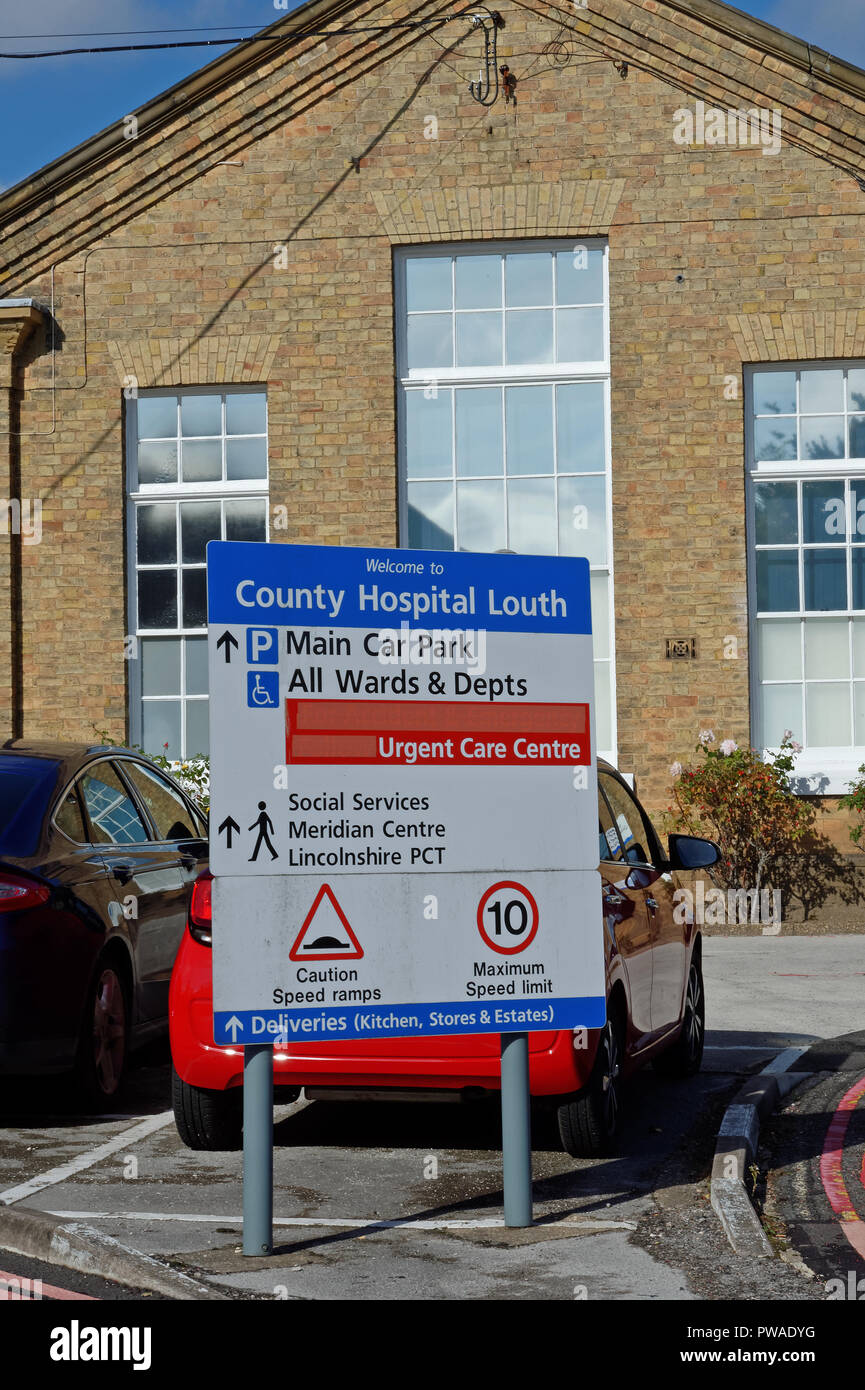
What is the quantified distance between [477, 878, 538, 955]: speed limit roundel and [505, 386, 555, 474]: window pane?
36.6 ft

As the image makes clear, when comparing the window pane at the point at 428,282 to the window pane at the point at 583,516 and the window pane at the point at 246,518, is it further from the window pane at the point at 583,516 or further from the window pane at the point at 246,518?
the window pane at the point at 246,518

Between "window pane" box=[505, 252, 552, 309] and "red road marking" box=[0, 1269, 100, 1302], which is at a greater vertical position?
"window pane" box=[505, 252, 552, 309]

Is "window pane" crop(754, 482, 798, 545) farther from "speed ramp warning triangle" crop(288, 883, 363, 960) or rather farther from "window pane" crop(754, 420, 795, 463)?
"speed ramp warning triangle" crop(288, 883, 363, 960)

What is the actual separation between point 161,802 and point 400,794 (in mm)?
3608

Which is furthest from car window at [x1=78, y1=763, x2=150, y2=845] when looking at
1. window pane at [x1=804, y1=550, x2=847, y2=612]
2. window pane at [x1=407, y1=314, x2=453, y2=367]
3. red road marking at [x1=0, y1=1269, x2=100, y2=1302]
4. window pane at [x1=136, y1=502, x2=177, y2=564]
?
window pane at [x1=804, y1=550, x2=847, y2=612]

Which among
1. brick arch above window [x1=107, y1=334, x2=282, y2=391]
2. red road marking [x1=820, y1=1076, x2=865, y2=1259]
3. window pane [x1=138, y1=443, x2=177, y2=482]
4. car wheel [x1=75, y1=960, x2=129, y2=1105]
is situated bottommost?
red road marking [x1=820, y1=1076, x2=865, y2=1259]

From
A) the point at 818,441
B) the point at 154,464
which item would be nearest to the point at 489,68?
the point at 818,441

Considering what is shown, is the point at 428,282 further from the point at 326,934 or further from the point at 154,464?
the point at 326,934

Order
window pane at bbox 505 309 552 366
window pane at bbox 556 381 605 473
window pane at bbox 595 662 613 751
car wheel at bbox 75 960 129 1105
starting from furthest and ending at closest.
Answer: window pane at bbox 505 309 552 366 < window pane at bbox 556 381 605 473 < window pane at bbox 595 662 613 751 < car wheel at bbox 75 960 129 1105

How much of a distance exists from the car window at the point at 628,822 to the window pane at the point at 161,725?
9.26 meters

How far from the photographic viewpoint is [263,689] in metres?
5.28

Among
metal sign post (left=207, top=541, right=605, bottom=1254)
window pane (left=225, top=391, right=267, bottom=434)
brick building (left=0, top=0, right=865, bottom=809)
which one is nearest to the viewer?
metal sign post (left=207, top=541, right=605, bottom=1254)

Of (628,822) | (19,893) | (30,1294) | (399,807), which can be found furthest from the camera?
(628,822)

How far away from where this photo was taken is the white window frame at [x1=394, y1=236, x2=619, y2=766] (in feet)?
53.2
